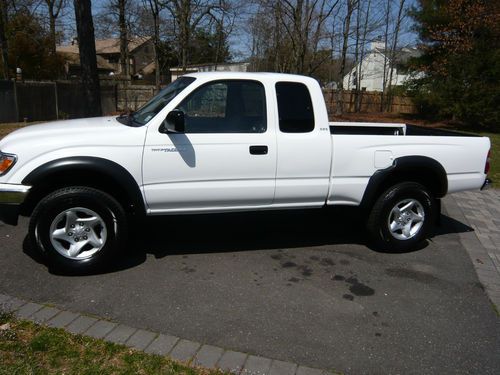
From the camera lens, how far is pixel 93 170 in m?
4.04

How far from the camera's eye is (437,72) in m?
22.8

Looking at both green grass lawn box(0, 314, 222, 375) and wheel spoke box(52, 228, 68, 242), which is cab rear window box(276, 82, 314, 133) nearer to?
wheel spoke box(52, 228, 68, 242)

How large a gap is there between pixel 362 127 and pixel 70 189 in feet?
13.1

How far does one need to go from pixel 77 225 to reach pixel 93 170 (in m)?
0.57

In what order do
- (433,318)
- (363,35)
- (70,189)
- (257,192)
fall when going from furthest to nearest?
(363,35), (257,192), (70,189), (433,318)

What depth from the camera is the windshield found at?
4.48 meters

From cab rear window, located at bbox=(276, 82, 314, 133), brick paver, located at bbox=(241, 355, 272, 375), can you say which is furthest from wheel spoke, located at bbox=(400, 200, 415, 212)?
brick paver, located at bbox=(241, 355, 272, 375)

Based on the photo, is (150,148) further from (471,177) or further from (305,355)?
(471,177)

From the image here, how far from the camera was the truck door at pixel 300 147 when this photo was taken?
462cm

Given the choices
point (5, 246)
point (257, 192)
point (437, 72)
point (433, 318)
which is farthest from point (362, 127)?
point (437, 72)

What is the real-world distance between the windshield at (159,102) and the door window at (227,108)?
211mm

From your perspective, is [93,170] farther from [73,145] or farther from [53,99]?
[53,99]

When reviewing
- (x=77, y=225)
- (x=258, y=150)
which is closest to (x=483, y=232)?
(x=258, y=150)

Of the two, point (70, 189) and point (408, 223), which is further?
point (408, 223)
